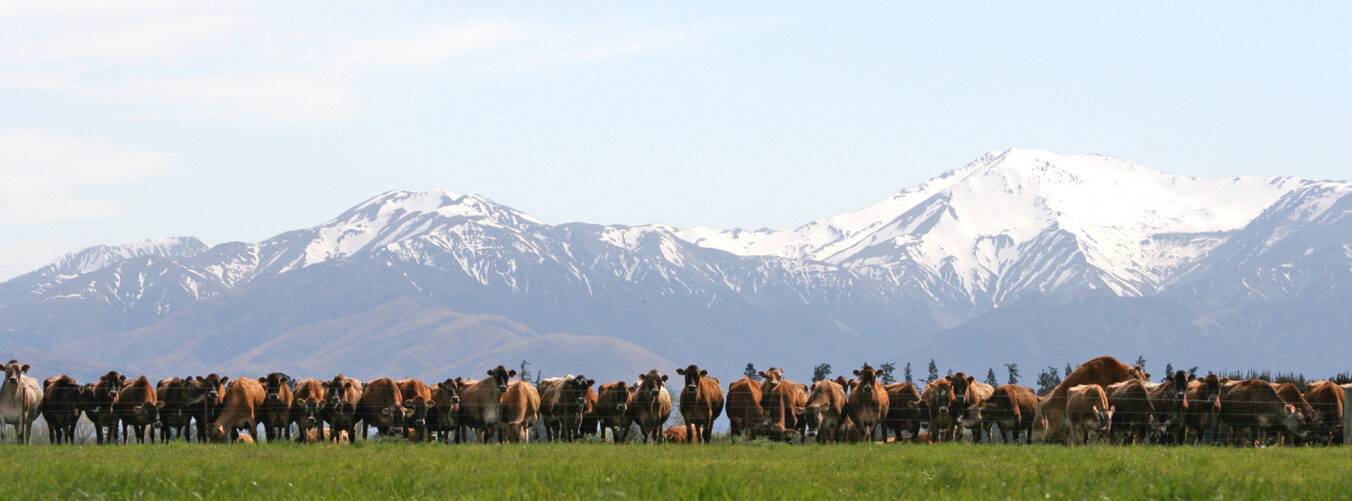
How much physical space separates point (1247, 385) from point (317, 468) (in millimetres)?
24924

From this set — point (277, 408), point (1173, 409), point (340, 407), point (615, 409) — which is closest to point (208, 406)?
point (277, 408)

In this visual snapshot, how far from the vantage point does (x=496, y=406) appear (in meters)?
47.6

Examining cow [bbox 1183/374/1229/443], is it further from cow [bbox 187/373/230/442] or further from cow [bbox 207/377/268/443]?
cow [bbox 187/373/230/442]

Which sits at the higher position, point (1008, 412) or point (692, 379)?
point (692, 379)

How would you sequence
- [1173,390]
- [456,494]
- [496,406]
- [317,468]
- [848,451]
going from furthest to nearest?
[496,406] → [1173,390] → [848,451] → [317,468] → [456,494]

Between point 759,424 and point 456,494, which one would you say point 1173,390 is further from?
point 456,494

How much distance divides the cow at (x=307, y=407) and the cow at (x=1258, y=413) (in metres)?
23.1

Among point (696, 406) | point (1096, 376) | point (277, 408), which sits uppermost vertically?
point (1096, 376)

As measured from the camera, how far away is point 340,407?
4722 cm

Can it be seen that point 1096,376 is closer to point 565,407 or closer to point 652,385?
point 652,385

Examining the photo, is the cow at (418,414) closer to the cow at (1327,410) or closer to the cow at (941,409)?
the cow at (941,409)

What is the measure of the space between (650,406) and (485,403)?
4467 millimetres

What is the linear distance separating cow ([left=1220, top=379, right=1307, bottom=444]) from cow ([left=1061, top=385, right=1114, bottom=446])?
3070 millimetres

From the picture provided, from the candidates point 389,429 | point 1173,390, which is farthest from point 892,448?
point 389,429
